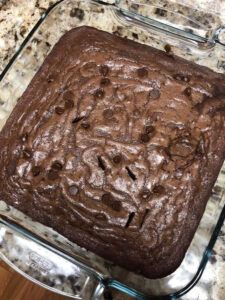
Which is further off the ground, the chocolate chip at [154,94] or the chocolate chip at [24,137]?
the chocolate chip at [154,94]

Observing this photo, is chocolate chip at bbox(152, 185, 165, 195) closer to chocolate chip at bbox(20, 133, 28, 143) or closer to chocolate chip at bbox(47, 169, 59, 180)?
chocolate chip at bbox(47, 169, 59, 180)

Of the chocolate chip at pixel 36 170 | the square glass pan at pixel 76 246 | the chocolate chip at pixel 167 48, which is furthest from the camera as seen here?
the chocolate chip at pixel 167 48

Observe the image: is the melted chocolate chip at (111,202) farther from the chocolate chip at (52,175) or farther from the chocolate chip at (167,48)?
the chocolate chip at (167,48)

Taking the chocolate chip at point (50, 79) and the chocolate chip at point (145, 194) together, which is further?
the chocolate chip at point (50, 79)

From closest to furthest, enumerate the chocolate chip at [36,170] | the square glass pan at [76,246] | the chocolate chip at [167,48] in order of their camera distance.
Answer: the square glass pan at [76,246], the chocolate chip at [36,170], the chocolate chip at [167,48]

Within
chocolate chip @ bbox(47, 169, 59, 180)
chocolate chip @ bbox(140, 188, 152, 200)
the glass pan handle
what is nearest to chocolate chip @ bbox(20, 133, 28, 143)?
chocolate chip @ bbox(47, 169, 59, 180)

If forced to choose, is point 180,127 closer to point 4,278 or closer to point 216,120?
point 216,120

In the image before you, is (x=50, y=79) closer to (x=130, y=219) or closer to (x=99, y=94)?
(x=99, y=94)

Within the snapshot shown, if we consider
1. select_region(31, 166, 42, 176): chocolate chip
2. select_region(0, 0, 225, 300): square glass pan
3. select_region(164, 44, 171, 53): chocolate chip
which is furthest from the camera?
select_region(164, 44, 171, 53): chocolate chip

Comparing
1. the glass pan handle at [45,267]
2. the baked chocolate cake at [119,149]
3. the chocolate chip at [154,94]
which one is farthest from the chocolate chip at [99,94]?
the glass pan handle at [45,267]
